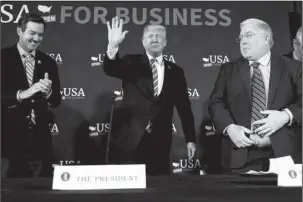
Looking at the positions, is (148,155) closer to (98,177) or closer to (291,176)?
(98,177)

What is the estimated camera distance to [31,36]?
2137 mm

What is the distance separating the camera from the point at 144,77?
2.14 m

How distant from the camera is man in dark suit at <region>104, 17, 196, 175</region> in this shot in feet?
6.86

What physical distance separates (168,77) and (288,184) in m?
1.01

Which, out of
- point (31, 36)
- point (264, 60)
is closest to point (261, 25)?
point (264, 60)

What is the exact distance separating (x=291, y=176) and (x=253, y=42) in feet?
3.51

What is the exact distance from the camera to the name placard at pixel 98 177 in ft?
4.30

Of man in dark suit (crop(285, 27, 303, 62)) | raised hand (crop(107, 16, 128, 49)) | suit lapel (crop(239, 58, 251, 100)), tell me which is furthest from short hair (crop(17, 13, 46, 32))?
man in dark suit (crop(285, 27, 303, 62))

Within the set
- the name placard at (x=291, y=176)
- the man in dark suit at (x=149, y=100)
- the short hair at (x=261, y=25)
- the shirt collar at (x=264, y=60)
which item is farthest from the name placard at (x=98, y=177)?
the short hair at (x=261, y=25)

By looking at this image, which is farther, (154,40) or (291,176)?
(154,40)

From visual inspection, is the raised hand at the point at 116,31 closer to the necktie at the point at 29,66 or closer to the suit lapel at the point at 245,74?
the necktie at the point at 29,66

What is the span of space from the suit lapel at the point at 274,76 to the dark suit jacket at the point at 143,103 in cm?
48

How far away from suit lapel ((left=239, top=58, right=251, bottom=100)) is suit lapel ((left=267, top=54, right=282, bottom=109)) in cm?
12

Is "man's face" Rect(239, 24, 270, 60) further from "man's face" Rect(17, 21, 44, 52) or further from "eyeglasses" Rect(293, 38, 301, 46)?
"man's face" Rect(17, 21, 44, 52)
